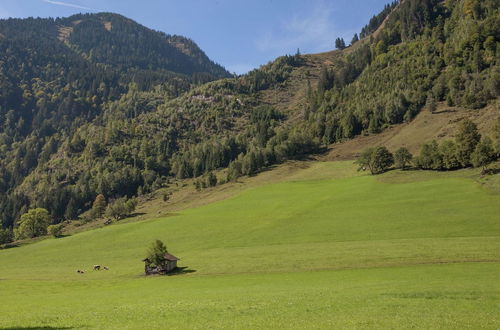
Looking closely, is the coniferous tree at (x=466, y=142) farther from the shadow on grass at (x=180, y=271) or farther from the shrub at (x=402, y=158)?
the shadow on grass at (x=180, y=271)

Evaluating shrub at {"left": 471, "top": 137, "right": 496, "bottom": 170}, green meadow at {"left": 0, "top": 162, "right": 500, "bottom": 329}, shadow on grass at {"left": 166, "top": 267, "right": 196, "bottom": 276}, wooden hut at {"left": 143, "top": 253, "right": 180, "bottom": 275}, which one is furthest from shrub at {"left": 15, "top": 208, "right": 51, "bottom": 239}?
shrub at {"left": 471, "top": 137, "right": 496, "bottom": 170}

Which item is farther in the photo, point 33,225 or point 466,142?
point 33,225

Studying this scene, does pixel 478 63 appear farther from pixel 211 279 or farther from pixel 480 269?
pixel 211 279

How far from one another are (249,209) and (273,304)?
3303 inches

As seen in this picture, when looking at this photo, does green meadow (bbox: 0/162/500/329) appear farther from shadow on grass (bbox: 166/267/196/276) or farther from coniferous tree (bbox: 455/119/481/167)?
coniferous tree (bbox: 455/119/481/167)

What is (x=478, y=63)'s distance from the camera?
172125 mm

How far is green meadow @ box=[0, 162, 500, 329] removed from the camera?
24734 mm

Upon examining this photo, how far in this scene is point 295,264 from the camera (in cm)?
5631

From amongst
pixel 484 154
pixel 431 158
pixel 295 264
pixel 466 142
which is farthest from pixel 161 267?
pixel 466 142

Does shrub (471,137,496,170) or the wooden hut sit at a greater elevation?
shrub (471,137,496,170)

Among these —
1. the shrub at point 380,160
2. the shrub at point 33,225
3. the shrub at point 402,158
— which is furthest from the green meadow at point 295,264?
the shrub at point 33,225

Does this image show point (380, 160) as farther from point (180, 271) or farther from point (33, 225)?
point (33, 225)

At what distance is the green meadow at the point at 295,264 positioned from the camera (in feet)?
81.1

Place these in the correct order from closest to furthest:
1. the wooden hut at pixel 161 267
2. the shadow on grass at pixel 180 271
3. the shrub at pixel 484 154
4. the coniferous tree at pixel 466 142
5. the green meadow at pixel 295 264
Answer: the green meadow at pixel 295 264
the shadow on grass at pixel 180 271
the wooden hut at pixel 161 267
the shrub at pixel 484 154
the coniferous tree at pixel 466 142
